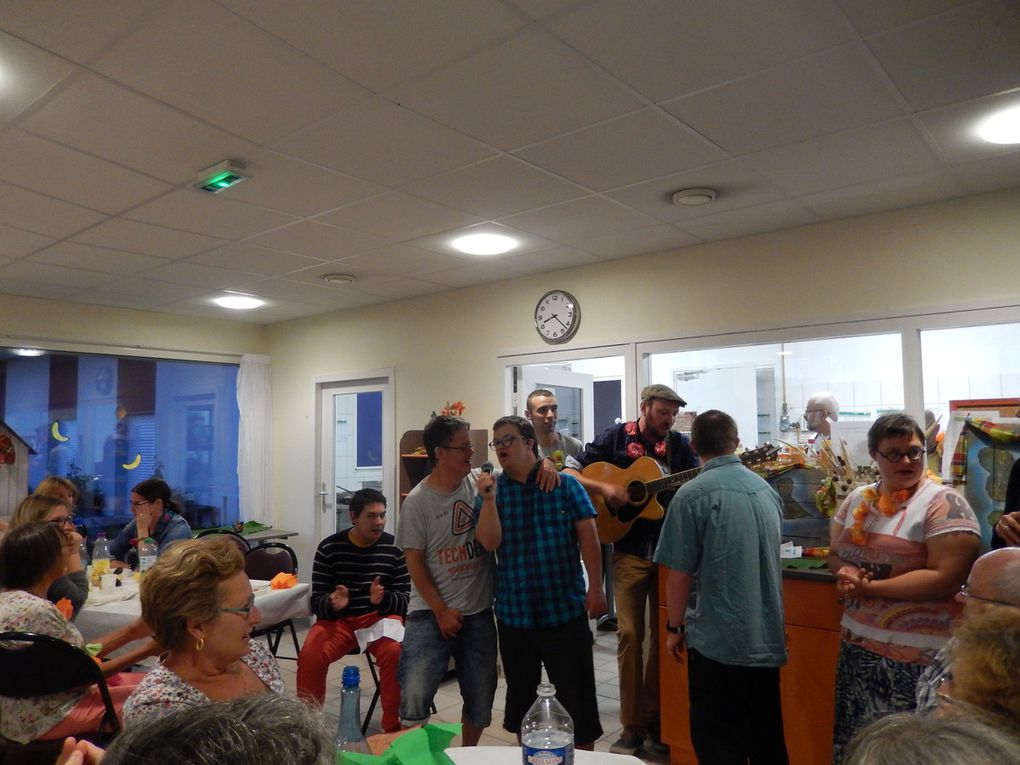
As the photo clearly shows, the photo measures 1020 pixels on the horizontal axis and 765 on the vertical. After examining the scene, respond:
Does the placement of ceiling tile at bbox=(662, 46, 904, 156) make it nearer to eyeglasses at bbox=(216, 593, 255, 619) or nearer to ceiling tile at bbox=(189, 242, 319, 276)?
eyeglasses at bbox=(216, 593, 255, 619)

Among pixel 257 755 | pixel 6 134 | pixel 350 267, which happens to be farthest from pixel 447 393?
pixel 257 755

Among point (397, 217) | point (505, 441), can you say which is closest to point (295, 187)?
point (397, 217)

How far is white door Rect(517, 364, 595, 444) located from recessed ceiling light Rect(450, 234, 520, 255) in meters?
1.08

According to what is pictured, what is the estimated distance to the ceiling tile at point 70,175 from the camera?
2805mm

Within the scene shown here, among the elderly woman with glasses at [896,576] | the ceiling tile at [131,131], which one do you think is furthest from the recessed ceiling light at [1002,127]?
the ceiling tile at [131,131]

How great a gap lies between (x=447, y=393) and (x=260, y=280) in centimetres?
162

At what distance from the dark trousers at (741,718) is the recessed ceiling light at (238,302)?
4.60m

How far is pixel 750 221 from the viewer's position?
3.91m

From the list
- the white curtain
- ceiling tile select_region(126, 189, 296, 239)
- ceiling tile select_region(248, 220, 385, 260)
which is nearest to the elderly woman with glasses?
ceiling tile select_region(248, 220, 385, 260)

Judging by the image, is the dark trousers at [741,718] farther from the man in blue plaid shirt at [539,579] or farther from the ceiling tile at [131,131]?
the ceiling tile at [131,131]

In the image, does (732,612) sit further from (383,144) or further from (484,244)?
(484,244)

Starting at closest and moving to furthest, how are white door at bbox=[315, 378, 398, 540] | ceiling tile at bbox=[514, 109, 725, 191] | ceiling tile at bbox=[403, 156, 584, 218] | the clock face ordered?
1. ceiling tile at bbox=[514, 109, 725, 191]
2. ceiling tile at bbox=[403, 156, 584, 218]
3. the clock face
4. white door at bbox=[315, 378, 398, 540]

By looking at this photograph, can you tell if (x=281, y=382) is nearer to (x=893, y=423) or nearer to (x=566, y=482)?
(x=566, y=482)

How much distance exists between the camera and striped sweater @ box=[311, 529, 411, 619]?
3617mm
